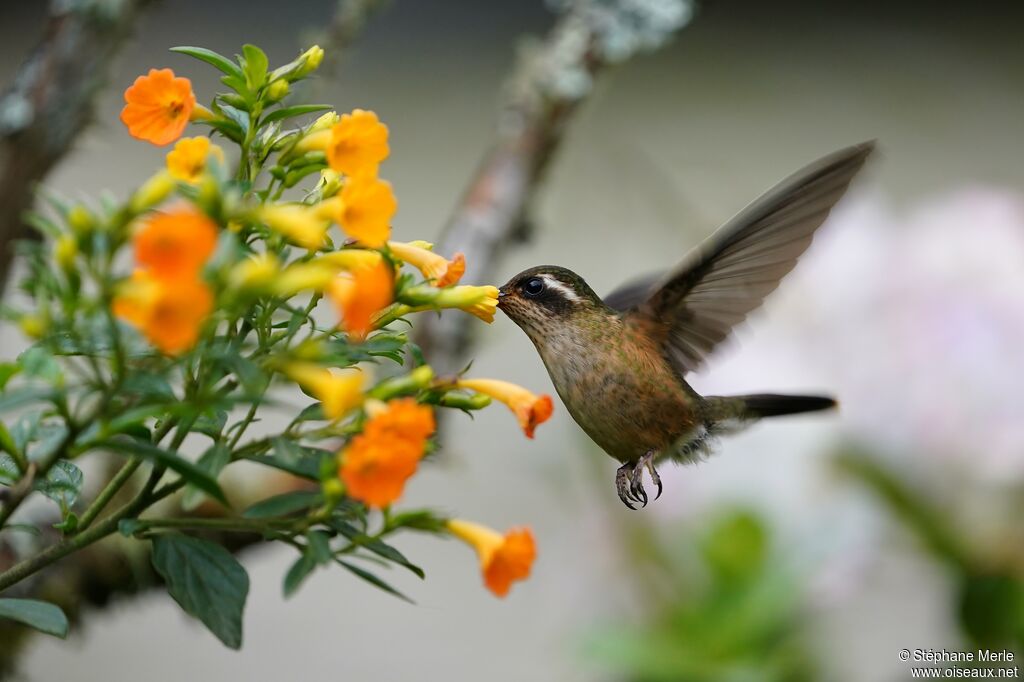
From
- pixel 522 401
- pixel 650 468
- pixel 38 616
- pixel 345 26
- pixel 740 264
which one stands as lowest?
pixel 38 616

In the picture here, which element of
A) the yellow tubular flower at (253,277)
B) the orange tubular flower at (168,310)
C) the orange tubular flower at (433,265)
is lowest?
the orange tubular flower at (168,310)

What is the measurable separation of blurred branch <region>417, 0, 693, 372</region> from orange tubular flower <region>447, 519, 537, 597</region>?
0.95 m

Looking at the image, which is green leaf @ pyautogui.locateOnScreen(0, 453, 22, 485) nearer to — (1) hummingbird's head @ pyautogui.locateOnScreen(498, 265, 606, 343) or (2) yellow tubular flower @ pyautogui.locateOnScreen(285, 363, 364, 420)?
(2) yellow tubular flower @ pyautogui.locateOnScreen(285, 363, 364, 420)

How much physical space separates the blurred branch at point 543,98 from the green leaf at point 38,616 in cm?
100

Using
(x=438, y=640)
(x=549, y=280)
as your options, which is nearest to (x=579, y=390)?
(x=549, y=280)

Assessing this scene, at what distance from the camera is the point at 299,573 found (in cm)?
60

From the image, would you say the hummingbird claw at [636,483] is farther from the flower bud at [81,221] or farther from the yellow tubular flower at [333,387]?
the flower bud at [81,221]

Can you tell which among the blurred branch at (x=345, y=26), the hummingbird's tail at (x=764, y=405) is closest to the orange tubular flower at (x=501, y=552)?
the hummingbird's tail at (x=764, y=405)

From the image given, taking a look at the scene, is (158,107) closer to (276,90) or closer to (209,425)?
(276,90)

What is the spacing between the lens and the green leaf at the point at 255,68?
2.22ft

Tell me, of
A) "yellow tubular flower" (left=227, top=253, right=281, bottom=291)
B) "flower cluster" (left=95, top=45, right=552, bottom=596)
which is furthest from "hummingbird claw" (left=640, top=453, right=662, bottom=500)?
"yellow tubular flower" (left=227, top=253, right=281, bottom=291)

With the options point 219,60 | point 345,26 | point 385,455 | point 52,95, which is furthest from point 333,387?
point 345,26

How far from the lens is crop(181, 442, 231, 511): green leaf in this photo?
1.92ft

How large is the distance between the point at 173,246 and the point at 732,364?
124 centimetres
